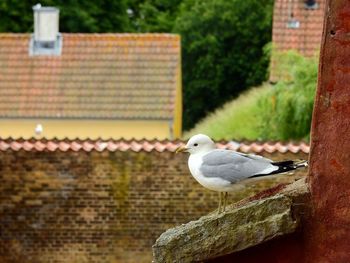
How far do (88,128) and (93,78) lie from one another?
1593 millimetres

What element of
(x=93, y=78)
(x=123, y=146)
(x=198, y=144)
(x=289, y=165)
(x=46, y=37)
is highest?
(x=289, y=165)


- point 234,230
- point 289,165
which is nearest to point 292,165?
point 289,165

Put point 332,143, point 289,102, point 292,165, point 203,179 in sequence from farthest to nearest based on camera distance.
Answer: point 289,102, point 203,179, point 292,165, point 332,143

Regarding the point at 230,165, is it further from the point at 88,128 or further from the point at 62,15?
the point at 62,15

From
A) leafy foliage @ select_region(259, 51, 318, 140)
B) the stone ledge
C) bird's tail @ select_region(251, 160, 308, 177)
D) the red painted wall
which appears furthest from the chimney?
the red painted wall

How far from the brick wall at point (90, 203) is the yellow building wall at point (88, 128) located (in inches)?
503

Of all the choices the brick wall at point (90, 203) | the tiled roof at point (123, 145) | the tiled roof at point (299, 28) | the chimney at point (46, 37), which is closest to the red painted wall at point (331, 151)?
the tiled roof at point (123, 145)

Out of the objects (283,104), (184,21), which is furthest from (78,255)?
(184,21)

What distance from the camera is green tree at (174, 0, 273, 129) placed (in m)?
49.4

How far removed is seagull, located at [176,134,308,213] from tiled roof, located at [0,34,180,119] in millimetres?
23133

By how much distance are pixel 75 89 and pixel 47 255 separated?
576 inches

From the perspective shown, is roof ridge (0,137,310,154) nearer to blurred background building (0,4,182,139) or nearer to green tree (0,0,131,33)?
blurred background building (0,4,182,139)

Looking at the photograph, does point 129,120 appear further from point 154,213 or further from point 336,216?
point 336,216

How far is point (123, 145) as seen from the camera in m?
17.8
